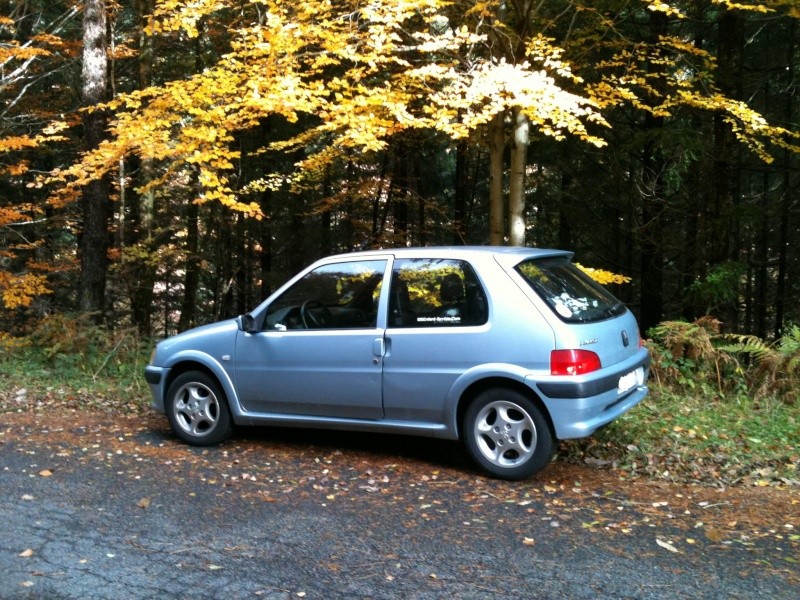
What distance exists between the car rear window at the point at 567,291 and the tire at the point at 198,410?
317 centimetres

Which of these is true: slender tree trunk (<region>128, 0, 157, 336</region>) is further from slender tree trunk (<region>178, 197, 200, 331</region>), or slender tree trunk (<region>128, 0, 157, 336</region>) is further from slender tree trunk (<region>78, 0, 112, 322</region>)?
slender tree trunk (<region>78, 0, 112, 322</region>)

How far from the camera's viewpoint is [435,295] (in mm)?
6020

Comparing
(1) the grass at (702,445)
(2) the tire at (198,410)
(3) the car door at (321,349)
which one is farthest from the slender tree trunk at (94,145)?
(1) the grass at (702,445)

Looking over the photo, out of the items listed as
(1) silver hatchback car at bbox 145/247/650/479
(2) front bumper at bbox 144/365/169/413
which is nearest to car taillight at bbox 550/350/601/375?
(1) silver hatchback car at bbox 145/247/650/479

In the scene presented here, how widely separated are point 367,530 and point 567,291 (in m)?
2.48

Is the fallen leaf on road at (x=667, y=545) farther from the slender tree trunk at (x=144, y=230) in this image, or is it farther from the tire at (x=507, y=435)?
the slender tree trunk at (x=144, y=230)

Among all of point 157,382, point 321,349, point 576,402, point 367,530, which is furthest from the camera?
point 157,382

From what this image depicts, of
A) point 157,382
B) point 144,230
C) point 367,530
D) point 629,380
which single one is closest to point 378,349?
point 367,530

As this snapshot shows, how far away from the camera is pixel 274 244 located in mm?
22766

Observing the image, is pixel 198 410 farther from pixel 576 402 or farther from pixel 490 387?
pixel 576 402

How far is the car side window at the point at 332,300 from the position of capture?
20.7 ft

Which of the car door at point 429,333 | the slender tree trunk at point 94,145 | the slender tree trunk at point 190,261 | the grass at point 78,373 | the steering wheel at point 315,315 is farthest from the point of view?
the slender tree trunk at point 190,261

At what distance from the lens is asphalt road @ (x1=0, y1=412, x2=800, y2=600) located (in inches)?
151

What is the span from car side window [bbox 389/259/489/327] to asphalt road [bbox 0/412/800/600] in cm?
126
